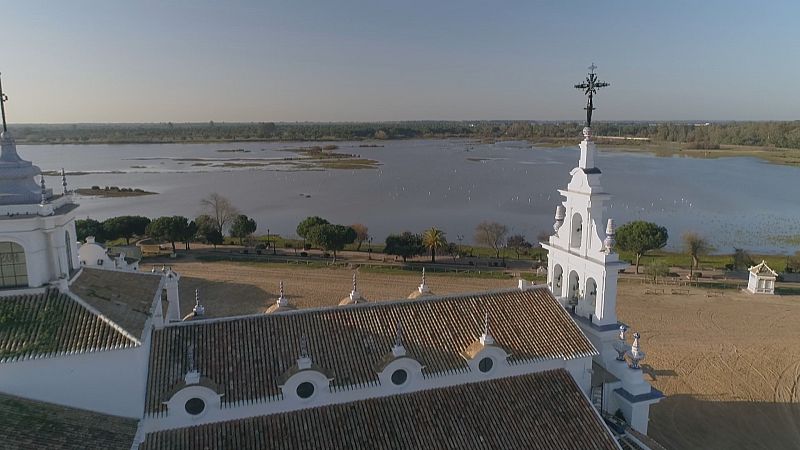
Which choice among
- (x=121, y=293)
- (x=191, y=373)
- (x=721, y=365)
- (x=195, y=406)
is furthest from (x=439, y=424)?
(x=721, y=365)

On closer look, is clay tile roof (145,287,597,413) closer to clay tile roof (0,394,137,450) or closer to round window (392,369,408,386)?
round window (392,369,408,386)

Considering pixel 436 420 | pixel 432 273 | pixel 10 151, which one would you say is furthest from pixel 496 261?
pixel 10 151

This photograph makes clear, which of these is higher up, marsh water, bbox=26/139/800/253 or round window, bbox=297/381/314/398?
round window, bbox=297/381/314/398

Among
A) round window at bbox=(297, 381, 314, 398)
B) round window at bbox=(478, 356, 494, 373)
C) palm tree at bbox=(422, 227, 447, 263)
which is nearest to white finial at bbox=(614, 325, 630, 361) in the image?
round window at bbox=(478, 356, 494, 373)

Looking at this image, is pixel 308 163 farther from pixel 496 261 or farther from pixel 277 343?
pixel 277 343

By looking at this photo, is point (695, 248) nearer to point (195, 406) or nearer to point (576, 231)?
point (576, 231)

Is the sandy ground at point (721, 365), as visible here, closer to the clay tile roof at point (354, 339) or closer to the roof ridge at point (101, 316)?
the clay tile roof at point (354, 339)

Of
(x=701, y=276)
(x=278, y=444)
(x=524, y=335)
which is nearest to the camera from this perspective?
(x=278, y=444)
